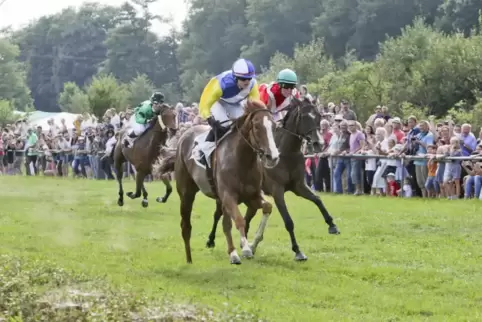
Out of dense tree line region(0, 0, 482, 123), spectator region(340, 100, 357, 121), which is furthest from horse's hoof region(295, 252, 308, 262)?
dense tree line region(0, 0, 482, 123)

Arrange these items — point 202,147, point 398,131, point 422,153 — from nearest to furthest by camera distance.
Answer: point 202,147 < point 422,153 < point 398,131

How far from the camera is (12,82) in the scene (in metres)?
106

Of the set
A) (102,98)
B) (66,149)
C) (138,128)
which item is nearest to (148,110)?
(138,128)

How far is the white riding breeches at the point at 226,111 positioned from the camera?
11.7 meters

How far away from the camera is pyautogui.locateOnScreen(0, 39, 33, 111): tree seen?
104625 millimetres

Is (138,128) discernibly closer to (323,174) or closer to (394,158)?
(323,174)

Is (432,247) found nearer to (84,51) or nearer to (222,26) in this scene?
(222,26)

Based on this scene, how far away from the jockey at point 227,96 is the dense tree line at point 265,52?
22353 millimetres

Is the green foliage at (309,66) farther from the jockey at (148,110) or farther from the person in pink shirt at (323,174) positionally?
the jockey at (148,110)

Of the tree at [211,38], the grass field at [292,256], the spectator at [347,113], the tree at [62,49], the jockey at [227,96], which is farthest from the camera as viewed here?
the tree at [62,49]

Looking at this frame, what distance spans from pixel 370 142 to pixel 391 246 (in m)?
7.89

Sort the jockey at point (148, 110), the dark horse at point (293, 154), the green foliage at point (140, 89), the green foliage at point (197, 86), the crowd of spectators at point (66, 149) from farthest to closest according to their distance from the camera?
the green foliage at point (197, 86)
the green foliage at point (140, 89)
the crowd of spectators at point (66, 149)
the jockey at point (148, 110)
the dark horse at point (293, 154)

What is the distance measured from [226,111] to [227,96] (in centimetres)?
20

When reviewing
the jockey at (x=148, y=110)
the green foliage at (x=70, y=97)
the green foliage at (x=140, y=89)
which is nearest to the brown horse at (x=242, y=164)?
the jockey at (x=148, y=110)
